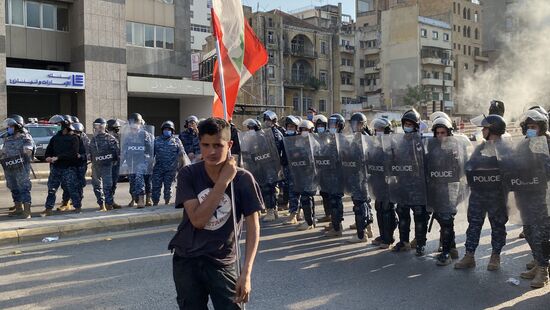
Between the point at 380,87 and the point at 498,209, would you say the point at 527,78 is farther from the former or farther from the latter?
the point at 380,87

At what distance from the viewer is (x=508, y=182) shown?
6020mm

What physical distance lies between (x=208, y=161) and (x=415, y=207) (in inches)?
174

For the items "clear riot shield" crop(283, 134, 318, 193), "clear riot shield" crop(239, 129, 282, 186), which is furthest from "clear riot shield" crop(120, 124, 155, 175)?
"clear riot shield" crop(283, 134, 318, 193)

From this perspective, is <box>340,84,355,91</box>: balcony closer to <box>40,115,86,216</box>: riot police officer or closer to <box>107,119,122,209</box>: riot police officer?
<box>107,119,122,209</box>: riot police officer

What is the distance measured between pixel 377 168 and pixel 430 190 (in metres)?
0.92

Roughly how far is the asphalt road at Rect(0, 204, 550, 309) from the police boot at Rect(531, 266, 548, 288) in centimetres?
9

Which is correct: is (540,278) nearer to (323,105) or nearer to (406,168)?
(406,168)

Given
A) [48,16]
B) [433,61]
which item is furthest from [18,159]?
[433,61]

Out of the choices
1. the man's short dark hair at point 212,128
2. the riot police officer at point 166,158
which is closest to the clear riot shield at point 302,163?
the riot police officer at point 166,158

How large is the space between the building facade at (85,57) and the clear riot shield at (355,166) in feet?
89.9

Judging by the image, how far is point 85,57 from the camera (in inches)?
1337

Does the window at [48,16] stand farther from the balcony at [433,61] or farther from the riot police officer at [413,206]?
the balcony at [433,61]

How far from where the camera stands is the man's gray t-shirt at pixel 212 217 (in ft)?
10.3

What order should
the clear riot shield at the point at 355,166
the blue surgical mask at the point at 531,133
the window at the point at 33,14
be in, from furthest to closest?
the window at the point at 33,14 < the clear riot shield at the point at 355,166 < the blue surgical mask at the point at 531,133
